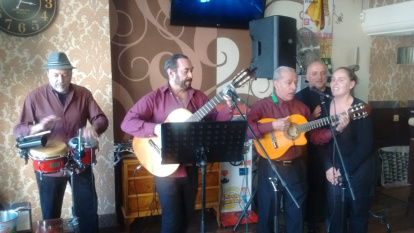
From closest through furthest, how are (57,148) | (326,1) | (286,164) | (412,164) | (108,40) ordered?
(57,148) → (286,164) → (108,40) → (412,164) → (326,1)

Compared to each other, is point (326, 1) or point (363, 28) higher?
point (326, 1)

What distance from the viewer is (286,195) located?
8.09 ft

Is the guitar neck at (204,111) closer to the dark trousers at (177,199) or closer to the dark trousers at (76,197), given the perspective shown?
the dark trousers at (177,199)

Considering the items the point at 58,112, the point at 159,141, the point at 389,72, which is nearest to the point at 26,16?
the point at 58,112

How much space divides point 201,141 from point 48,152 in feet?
3.06

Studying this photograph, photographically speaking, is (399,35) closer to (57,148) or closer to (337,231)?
(337,231)

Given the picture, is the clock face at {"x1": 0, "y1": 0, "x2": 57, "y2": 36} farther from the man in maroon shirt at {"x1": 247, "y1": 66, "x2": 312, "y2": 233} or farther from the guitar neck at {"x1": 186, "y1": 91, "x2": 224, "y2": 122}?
the man in maroon shirt at {"x1": 247, "y1": 66, "x2": 312, "y2": 233}

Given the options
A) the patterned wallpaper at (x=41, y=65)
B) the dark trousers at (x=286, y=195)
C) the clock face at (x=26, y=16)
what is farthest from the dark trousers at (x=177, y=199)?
the clock face at (x=26, y=16)

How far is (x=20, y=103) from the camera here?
276 centimetres

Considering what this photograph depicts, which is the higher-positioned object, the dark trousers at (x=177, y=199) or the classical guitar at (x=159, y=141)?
the classical guitar at (x=159, y=141)

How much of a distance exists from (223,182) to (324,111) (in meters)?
1.20

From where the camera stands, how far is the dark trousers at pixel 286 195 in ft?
7.97

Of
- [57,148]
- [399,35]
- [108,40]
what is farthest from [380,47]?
[57,148]

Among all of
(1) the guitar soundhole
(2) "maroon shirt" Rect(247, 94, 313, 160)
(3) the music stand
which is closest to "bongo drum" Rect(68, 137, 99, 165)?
(3) the music stand
